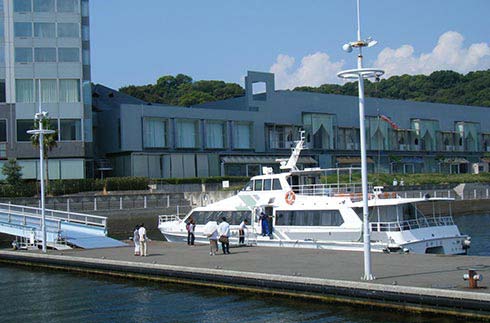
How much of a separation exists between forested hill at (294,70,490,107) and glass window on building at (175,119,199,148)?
9327cm

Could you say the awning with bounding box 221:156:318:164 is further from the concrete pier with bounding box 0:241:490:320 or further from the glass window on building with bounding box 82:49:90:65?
the concrete pier with bounding box 0:241:490:320

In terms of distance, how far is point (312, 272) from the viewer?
2183 centimetres

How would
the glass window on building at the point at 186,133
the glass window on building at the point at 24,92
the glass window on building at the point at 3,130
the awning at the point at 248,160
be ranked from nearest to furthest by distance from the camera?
the glass window on building at the point at 3,130
the glass window on building at the point at 24,92
the glass window on building at the point at 186,133
the awning at the point at 248,160

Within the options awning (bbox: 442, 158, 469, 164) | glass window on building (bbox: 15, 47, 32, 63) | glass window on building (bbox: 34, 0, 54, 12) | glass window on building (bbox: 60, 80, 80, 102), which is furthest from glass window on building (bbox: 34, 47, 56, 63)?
awning (bbox: 442, 158, 469, 164)

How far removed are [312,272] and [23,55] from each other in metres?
51.2

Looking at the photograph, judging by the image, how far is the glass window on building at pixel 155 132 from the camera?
73856 mm

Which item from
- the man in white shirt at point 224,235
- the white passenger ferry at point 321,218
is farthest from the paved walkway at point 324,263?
the white passenger ferry at point 321,218

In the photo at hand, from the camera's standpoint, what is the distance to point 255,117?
82.9 meters

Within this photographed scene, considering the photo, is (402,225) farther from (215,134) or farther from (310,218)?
(215,134)

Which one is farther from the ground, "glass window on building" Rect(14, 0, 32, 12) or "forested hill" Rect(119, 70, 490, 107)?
"forested hill" Rect(119, 70, 490, 107)

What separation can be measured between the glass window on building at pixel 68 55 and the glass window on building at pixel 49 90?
2.46 m

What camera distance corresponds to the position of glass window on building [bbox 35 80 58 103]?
65812 mm

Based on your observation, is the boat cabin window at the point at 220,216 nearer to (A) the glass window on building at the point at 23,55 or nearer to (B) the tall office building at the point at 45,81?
(B) the tall office building at the point at 45,81

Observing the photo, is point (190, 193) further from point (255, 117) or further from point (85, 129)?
point (255, 117)
